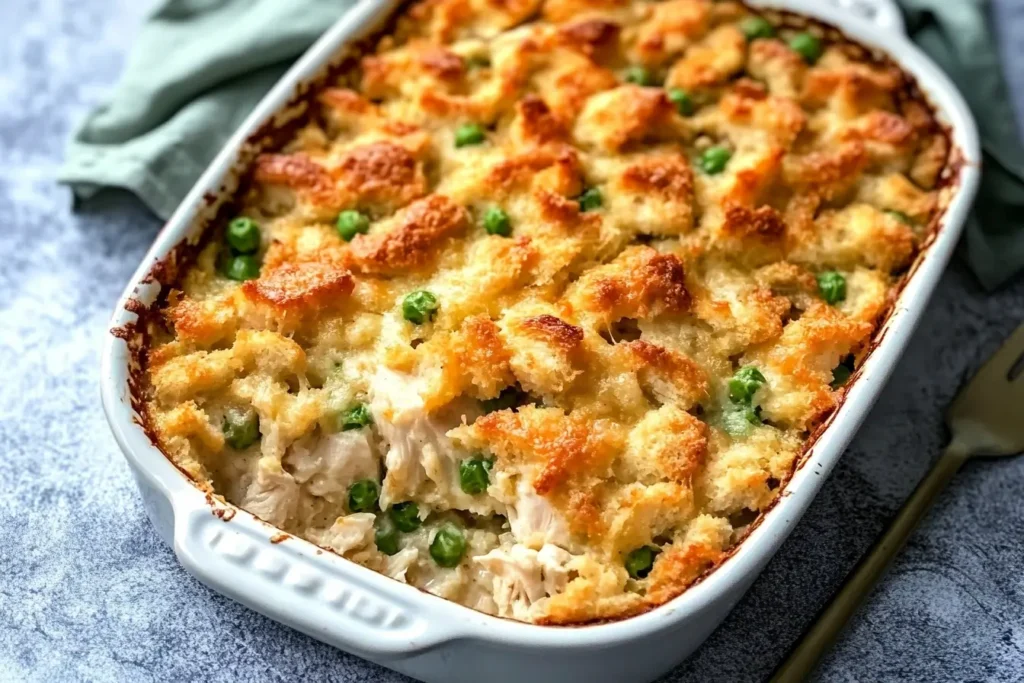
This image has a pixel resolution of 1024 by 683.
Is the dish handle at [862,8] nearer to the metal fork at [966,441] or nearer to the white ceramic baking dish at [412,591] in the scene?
the metal fork at [966,441]

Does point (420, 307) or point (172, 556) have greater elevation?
point (420, 307)

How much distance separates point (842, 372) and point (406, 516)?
106cm

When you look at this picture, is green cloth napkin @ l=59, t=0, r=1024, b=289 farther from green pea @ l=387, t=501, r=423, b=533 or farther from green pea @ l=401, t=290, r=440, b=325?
green pea @ l=387, t=501, r=423, b=533

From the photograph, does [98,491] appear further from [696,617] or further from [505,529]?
[696,617]

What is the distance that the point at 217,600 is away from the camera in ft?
8.72

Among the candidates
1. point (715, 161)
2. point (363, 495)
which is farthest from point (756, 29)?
point (363, 495)

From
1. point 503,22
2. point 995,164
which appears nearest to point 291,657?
point 503,22

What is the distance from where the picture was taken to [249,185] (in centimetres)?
289

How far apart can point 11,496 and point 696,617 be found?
172 cm

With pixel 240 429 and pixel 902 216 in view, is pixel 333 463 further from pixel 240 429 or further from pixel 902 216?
pixel 902 216

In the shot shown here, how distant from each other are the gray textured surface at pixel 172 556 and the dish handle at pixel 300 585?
455 mm

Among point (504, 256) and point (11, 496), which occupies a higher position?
point (504, 256)

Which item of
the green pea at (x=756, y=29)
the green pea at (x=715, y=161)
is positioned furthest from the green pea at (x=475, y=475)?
the green pea at (x=756, y=29)

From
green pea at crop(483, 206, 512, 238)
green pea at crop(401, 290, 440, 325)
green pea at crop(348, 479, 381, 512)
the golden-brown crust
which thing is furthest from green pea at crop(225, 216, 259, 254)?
green pea at crop(348, 479, 381, 512)
